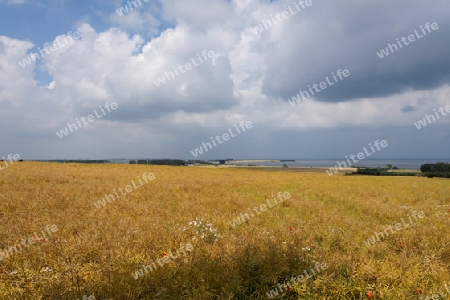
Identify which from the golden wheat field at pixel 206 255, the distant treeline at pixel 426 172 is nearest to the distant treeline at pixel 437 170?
the distant treeline at pixel 426 172

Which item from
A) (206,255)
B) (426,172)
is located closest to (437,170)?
(426,172)

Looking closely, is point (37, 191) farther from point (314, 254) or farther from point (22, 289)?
point (314, 254)

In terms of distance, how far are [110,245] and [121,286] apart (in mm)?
2351

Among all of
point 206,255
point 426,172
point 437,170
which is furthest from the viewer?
point 437,170

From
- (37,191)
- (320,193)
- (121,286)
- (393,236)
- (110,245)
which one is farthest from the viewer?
(320,193)

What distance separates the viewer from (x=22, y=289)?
15.9 feet

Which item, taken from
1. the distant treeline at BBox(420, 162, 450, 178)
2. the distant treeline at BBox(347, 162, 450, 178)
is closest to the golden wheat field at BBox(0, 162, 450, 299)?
the distant treeline at BBox(347, 162, 450, 178)

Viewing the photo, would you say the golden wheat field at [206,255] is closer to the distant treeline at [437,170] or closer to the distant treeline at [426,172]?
the distant treeline at [426,172]

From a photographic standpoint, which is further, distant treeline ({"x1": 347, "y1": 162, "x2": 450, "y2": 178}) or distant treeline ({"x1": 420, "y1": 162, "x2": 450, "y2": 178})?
distant treeline ({"x1": 347, "y1": 162, "x2": 450, "y2": 178})

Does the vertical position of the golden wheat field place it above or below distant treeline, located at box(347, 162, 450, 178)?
above

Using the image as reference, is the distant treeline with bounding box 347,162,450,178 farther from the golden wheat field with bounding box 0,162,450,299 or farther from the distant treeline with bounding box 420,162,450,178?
the golden wheat field with bounding box 0,162,450,299

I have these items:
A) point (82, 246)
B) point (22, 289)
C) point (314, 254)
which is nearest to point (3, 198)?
point (82, 246)

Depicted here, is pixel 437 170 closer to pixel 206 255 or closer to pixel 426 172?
pixel 426 172

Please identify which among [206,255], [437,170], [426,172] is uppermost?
[206,255]
